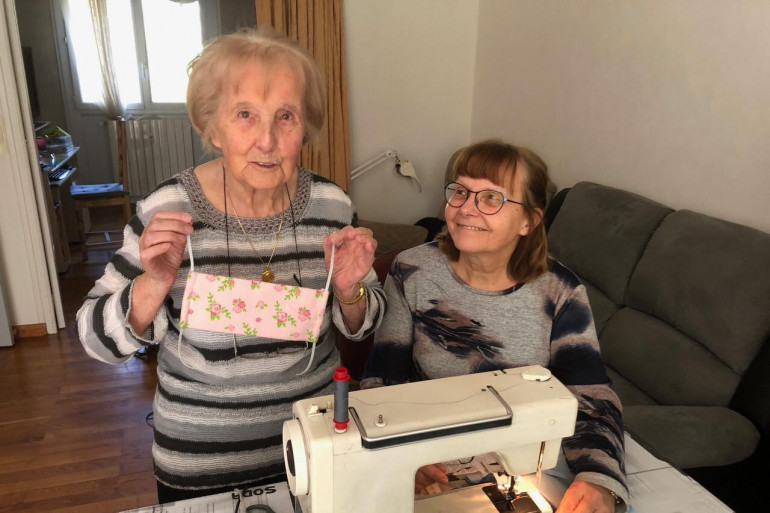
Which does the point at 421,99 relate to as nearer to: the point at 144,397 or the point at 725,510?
the point at 144,397

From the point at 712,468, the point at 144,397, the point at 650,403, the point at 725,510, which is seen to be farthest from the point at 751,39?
the point at 144,397

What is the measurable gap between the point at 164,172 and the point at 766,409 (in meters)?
6.06

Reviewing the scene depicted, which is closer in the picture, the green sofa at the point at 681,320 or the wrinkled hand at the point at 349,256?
the wrinkled hand at the point at 349,256

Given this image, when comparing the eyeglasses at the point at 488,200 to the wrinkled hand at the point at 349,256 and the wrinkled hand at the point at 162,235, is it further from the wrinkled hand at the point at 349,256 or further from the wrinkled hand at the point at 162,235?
the wrinkled hand at the point at 162,235

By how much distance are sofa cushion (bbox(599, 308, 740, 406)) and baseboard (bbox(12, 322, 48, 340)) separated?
315 centimetres

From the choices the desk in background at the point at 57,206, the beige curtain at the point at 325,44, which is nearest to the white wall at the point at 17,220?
the desk in background at the point at 57,206

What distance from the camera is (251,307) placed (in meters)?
1.04

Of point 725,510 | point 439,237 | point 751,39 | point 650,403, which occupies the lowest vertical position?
point 650,403

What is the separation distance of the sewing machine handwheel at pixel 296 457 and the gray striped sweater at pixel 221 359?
26 cm

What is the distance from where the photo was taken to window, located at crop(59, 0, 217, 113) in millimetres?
5988

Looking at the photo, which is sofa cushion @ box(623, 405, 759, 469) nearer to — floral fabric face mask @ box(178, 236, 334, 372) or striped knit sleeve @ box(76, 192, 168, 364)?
floral fabric face mask @ box(178, 236, 334, 372)

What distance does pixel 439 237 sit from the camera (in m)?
1.44

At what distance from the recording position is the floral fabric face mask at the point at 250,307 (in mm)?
1018

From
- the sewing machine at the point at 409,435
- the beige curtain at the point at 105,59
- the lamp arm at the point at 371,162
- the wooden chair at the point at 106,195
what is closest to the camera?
the sewing machine at the point at 409,435
